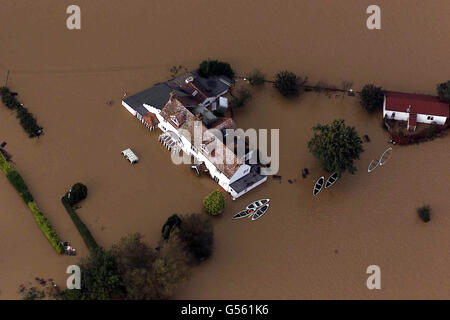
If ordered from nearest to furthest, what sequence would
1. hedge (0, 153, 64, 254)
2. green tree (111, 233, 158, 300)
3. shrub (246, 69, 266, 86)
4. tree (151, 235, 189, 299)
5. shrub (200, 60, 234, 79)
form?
1. green tree (111, 233, 158, 300)
2. tree (151, 235, 189, 299)
3. hedge (0, 153, 64, 254)
4. shrub (200, 60, 234, 79)
5. shrub (246, 69, 266, 86)

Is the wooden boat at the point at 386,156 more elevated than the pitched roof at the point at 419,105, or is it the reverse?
the pitched roof at the point at 419,105

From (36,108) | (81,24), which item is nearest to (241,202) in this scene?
(36,108)

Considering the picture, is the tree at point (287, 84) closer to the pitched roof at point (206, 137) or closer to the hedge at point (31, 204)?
the pitched roof at point (206, 137)

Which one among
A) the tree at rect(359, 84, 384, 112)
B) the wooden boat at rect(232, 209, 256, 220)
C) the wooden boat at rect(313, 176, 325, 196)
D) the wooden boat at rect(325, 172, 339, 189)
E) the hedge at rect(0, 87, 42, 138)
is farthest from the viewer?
the tree at rect(359, 84, 384, 112)

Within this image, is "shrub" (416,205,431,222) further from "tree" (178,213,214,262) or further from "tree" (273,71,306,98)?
"tree" (178,213,214,262)

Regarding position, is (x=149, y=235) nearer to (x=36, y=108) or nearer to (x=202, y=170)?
(x=202, y=170)

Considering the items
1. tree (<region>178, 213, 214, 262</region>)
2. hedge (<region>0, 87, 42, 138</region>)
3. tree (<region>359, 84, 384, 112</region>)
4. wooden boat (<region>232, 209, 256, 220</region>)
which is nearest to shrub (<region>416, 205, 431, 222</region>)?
tree (<region>359, 84, 384, 112</region>)

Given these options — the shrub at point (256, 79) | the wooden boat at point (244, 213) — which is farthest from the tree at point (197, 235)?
the shrub at point (256, 79)
